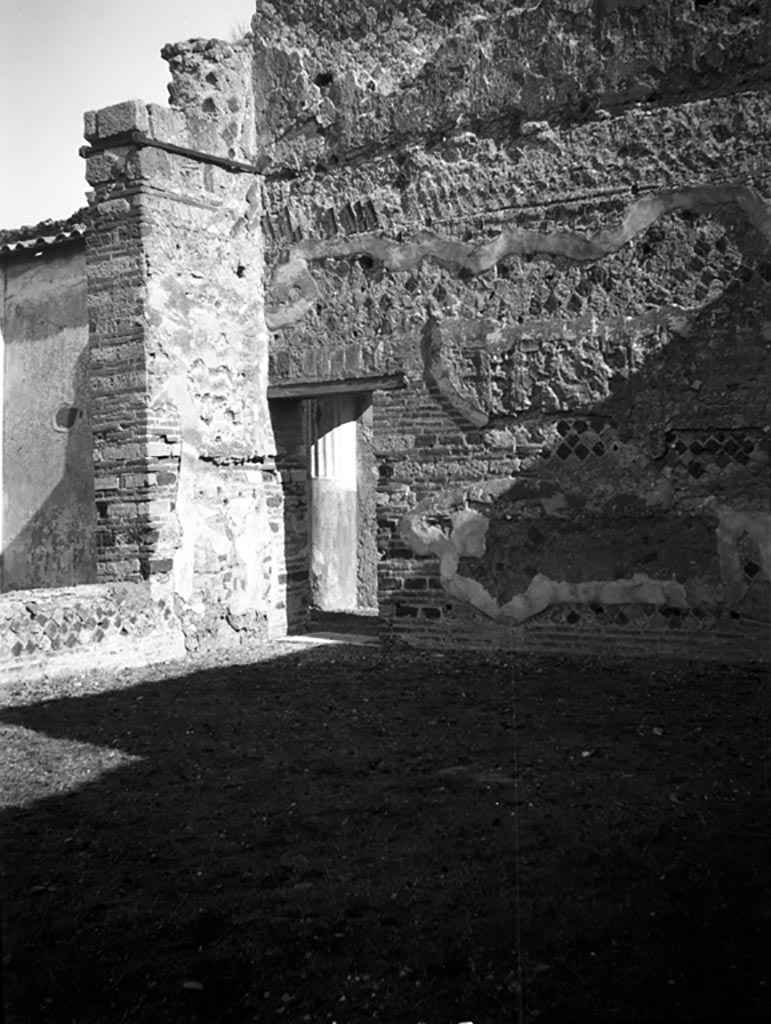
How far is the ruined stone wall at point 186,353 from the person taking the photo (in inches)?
314

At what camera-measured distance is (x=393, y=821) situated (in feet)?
12.3

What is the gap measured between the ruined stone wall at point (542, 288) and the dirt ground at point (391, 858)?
149 centimetres

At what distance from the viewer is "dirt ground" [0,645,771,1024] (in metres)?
2.42

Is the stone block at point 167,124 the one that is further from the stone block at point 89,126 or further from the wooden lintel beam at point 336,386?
the wooden lintel beam at point 336,386

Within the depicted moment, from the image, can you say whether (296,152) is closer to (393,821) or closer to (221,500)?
(221,500)

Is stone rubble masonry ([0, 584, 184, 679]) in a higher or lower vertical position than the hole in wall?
lower

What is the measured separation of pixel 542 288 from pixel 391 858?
200 inches

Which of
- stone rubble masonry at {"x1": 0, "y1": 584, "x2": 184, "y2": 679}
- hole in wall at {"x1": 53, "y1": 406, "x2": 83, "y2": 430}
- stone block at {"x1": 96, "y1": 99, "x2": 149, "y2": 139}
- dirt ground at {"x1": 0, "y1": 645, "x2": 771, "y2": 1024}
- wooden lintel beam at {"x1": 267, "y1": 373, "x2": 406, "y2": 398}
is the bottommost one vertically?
dirt ground at {"x1": 0, "y1": 645, "x2": 771, "y2": 1024}

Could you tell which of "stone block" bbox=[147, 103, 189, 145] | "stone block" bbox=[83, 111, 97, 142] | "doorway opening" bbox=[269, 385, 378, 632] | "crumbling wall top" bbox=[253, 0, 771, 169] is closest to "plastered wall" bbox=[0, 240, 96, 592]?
"doorway opening" bbox=[269, 385, 378, 632]

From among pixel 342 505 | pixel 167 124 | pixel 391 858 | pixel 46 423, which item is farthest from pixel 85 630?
pixel 342 505

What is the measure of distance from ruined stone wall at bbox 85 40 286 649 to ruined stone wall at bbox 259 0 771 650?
1.07ft

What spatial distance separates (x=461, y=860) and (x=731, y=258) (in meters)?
4.93

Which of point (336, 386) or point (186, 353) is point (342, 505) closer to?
point (336, 386)

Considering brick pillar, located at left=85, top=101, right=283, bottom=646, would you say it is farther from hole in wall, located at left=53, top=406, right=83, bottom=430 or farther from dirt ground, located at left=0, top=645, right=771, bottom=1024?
hole in wall, located at left=53, top=406, right=83, bottom=430
